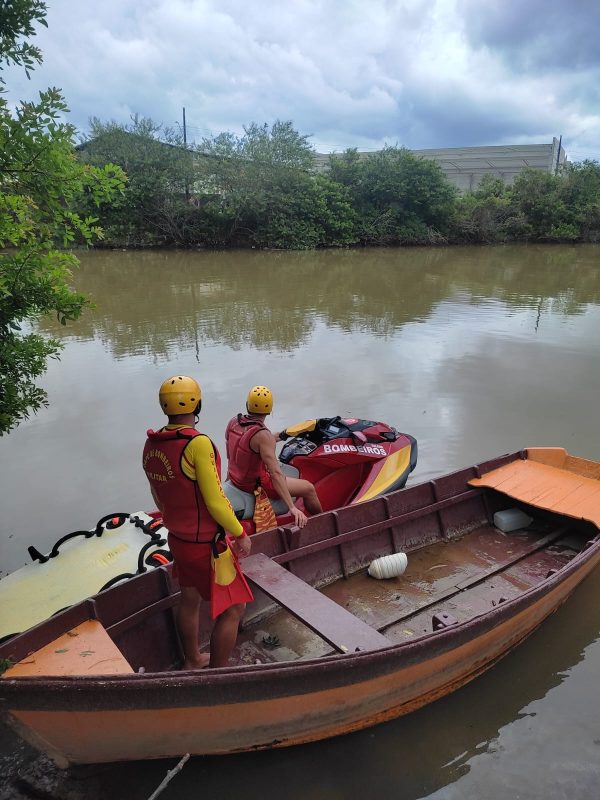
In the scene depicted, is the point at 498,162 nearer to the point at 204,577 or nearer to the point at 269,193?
the point at 269,193

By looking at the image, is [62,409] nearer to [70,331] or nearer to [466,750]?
[70,331]

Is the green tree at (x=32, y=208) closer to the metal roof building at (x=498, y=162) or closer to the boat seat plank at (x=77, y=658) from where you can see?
the boat seat plank at (x=77, y=658)

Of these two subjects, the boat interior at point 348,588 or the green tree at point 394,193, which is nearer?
the boat interior at point 348,588

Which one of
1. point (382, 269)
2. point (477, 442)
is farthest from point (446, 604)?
point (382, 269)

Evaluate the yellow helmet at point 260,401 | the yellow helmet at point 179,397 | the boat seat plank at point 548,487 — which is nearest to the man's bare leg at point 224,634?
the yellow helmet at point 179,397

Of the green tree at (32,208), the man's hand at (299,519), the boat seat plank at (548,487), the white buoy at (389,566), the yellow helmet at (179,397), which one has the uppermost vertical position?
the green tree at (32,208)

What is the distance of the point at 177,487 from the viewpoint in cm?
273

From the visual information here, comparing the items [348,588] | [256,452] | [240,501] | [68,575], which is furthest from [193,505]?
[348,588]

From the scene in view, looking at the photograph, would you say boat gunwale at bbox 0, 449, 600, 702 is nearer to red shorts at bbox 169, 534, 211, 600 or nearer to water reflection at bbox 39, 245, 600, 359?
red shorts at bbox 169, 534, 211, 600

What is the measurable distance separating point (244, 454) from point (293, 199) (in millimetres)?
28018

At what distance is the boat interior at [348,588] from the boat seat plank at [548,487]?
5.4 inches

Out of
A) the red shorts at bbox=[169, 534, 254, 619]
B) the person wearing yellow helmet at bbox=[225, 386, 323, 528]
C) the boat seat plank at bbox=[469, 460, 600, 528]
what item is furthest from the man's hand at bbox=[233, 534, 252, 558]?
the boat seat plank at bbox=[469, 460, 600, 528]

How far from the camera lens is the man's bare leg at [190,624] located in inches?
119

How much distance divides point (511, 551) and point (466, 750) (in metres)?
2.04
